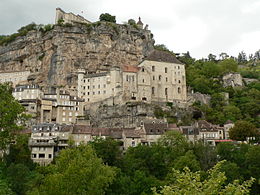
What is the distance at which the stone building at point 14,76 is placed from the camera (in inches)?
3204

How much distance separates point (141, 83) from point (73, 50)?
1913 centimetres

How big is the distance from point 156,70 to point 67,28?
23117mm

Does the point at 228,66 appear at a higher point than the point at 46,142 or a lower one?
higher

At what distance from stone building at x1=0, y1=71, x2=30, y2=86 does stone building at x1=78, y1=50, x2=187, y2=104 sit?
1642cm

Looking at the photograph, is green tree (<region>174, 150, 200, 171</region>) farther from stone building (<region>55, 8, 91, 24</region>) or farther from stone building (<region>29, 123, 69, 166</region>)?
stone building (<region>55, 8, 91, 24</region>)

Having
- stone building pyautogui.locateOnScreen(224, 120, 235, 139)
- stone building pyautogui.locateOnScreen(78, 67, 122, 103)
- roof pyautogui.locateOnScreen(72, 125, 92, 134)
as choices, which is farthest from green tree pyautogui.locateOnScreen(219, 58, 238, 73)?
roof pyautogui.locateOnScreen(72, 125, 92, 134)

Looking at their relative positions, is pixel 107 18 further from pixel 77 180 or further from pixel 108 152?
pixel 77 180

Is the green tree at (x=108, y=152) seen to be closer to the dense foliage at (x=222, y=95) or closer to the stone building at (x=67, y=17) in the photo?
the dense foliage at (x=222, y=95)

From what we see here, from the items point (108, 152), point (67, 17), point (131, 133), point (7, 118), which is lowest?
point (108, 152)

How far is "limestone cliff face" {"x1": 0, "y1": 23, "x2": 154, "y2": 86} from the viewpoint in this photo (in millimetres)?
78750

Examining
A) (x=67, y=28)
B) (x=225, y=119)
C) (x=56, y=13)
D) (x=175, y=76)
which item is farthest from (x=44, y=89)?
(x=225, y=119)

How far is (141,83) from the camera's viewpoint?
70938mm

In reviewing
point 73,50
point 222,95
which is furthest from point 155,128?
point 73,50

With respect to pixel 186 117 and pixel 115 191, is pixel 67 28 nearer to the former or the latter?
pixel 186 117
